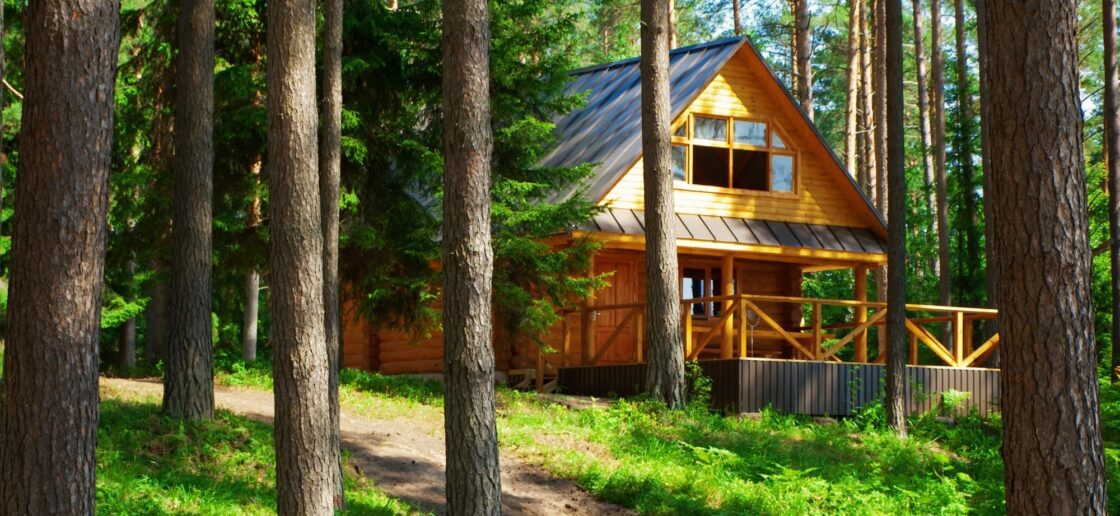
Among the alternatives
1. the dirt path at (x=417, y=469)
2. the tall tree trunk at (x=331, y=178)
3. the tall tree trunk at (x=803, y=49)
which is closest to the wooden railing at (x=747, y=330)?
the dirt path at (x=417, y=469)

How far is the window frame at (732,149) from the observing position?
21344 mm

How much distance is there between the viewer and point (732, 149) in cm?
2186

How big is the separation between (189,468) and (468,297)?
401 cm

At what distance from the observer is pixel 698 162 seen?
22.1 m

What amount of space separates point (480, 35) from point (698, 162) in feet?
40.0

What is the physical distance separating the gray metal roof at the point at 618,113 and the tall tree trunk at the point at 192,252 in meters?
6.88

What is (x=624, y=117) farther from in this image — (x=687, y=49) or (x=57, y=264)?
(x=57, y=264)

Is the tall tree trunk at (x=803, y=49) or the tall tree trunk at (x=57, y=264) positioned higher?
the tall tree trunk at (x=803, y=49)

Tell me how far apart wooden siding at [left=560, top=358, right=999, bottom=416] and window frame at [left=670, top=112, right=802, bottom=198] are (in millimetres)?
3854

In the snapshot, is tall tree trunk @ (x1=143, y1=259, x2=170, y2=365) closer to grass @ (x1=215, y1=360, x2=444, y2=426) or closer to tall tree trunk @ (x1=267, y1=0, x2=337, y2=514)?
grass @ (x1=215, y1=360, x2=444, y2=426)

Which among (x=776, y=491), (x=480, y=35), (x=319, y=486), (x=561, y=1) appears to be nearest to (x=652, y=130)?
(x=776, y=491)

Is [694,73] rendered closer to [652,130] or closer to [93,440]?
[652,130]

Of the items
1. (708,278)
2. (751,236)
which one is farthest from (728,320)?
(708,278)

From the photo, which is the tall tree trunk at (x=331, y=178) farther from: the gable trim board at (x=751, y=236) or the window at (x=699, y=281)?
the window at (x=699, y=281)
